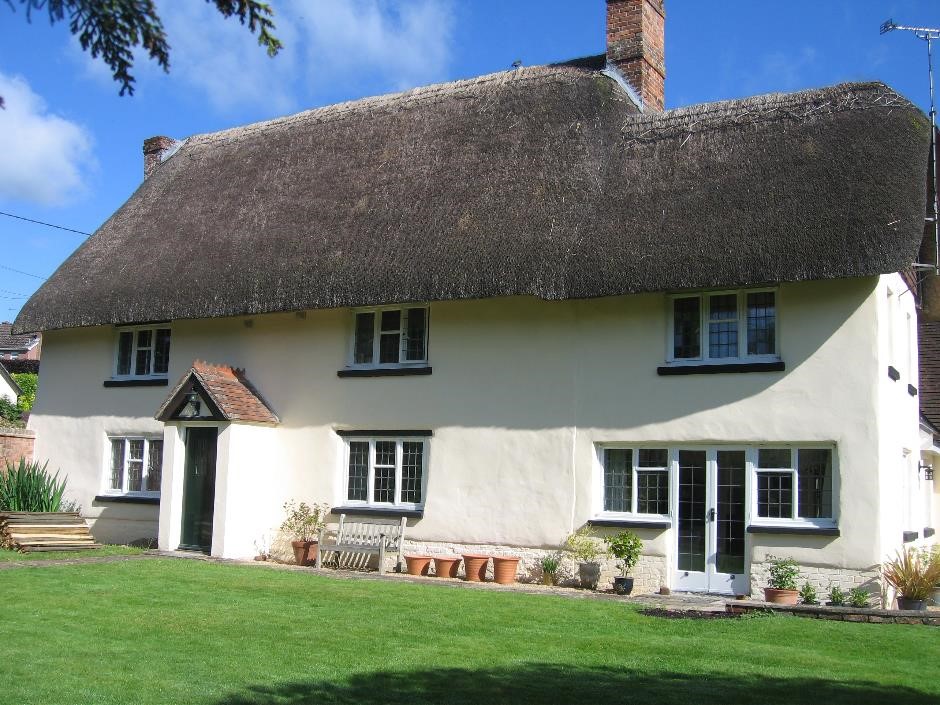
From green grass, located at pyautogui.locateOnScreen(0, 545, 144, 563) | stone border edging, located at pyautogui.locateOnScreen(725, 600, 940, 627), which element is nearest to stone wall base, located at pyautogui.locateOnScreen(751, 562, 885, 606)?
stone border edging, located at pyautogui.locateOnScreen(725, 600, 940, 627)

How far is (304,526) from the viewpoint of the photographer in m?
18.4

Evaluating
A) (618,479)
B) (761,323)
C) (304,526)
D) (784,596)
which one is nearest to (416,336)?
(304,526)

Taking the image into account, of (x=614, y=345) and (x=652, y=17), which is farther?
(x=652, y=17)

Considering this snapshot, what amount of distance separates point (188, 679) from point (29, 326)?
14.9m

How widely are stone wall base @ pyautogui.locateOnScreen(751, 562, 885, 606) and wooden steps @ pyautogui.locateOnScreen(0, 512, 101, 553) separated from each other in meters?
11.5

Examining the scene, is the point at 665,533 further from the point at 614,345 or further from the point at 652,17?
the point at 652,17

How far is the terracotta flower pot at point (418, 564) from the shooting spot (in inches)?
663

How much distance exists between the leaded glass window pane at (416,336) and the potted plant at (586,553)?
4.20m

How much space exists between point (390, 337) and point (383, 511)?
305cm

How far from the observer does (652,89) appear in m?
19.8

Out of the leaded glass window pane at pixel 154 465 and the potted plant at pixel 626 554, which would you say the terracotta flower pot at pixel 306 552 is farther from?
the potted plant at pixel 626 554

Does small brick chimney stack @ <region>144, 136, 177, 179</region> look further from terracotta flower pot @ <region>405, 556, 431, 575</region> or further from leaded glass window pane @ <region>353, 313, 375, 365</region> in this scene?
terracotta flower pot @ <region>405, 556, 431, 575</region>

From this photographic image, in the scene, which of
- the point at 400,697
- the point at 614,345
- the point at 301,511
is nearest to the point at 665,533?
the point at 614,345

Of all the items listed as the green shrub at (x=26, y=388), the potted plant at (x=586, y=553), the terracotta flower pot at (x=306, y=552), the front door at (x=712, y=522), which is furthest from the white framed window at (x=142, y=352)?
the green shrub at (x=26, y=388)
